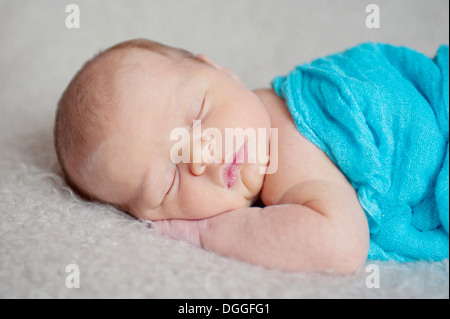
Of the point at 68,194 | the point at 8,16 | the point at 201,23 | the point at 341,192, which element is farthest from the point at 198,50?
the point at 341,192

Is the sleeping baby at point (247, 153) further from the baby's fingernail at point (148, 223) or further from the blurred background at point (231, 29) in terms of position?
the blurred background at point (231, 29)

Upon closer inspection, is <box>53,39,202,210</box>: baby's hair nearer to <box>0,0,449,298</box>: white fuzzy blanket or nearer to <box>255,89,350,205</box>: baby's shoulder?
<box>0,0,449,298</box>: white fuzzy blanket

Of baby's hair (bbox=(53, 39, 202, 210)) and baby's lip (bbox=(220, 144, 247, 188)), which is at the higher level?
baby's hair (bbox=(53, 39, 202, 210))

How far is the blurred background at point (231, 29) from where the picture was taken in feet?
6.63

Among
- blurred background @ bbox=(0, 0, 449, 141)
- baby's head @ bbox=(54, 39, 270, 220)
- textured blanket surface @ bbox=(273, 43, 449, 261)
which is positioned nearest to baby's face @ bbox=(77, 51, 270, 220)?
baby's head @ bbox=(54, 39, 270, 220)

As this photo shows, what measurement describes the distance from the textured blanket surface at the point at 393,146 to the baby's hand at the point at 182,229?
0.31 meters

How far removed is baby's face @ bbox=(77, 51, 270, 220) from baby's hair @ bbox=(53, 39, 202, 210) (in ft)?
0.10

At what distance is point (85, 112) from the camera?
107cm

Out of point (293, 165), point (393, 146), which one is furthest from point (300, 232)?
point (393, 146)

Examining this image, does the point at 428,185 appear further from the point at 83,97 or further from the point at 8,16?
the point at 8,16

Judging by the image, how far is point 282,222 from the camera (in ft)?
3.14

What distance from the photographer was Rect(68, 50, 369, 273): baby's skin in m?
0.97

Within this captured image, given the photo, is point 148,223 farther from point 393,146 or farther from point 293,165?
point 393,146

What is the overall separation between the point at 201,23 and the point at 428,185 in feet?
4.48
